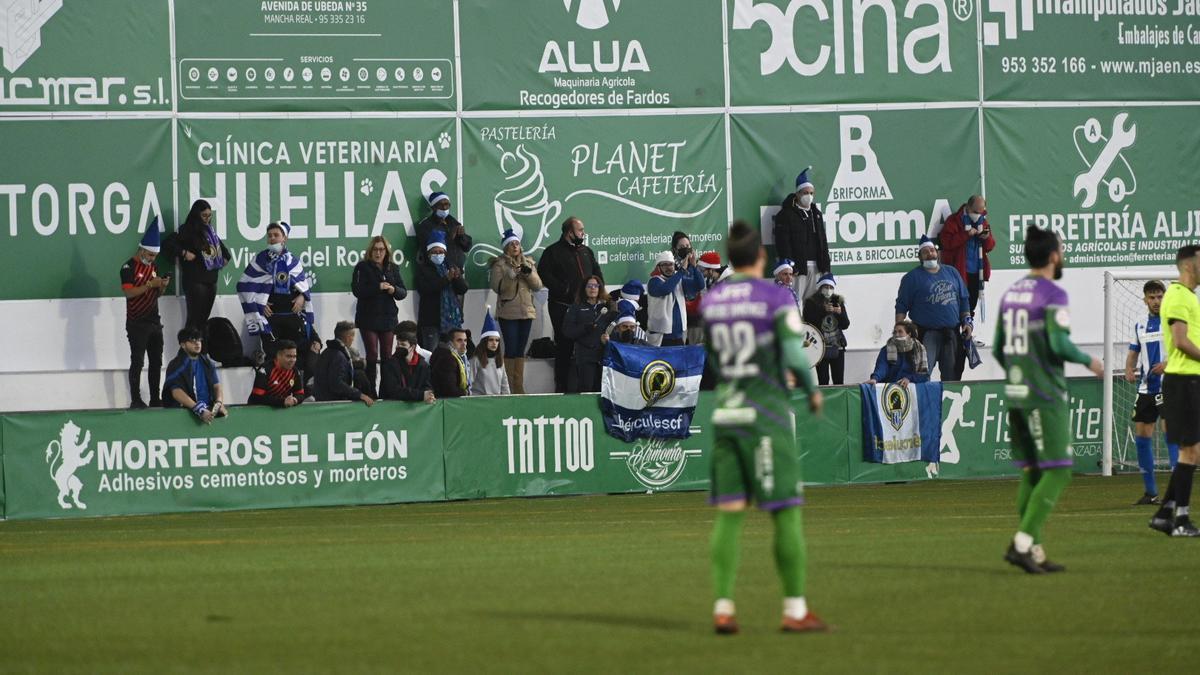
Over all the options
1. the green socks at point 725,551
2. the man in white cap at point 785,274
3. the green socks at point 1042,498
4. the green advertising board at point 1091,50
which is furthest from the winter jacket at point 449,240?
the green socks at point 725,551

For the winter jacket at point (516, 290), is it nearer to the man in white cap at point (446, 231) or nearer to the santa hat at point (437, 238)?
the man in white cap at point (446, 231)

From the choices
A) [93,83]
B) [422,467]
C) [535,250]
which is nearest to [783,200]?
[535,250]

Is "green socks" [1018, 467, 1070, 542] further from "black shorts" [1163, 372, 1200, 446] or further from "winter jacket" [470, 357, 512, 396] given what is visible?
"winter jacket" [470, 357, 512, 396]

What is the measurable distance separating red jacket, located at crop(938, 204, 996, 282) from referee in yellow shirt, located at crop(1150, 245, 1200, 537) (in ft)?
44.5

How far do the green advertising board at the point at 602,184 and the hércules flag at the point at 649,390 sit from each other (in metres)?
4.46

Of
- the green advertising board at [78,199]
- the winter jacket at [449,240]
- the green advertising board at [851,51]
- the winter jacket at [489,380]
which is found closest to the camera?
the winter jacket at [489,380]

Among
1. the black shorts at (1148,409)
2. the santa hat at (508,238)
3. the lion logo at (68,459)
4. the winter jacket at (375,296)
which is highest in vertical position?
the santa hat at (508,238)

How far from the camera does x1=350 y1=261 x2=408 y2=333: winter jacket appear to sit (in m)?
25.5

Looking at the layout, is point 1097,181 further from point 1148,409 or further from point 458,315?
point 1148,409

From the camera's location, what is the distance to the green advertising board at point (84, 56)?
2573cm

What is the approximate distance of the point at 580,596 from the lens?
1213cm

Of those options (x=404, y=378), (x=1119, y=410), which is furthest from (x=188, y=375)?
(x=1119, y=410)

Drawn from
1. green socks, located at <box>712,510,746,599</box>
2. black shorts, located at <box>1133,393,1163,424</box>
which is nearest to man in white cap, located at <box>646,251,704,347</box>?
black shorts, located at <box>1133,393,1163,424</box>

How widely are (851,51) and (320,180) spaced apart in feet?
29.8
